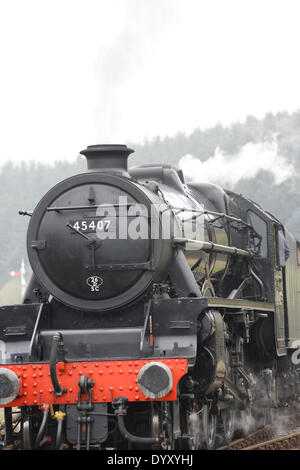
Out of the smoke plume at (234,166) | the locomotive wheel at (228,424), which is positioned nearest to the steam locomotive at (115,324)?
the locomotive wheel at (228,424)

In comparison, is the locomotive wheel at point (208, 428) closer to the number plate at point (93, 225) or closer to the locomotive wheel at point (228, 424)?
the locomotive wheel at point (228, 424)

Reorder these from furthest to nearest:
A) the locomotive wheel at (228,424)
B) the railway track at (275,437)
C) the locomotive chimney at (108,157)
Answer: the locomotive wheel at (228,424), the railway track at (275,437), the locomotive chimney at (108,157)

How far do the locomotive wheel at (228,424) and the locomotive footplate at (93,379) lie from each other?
8.12 ft

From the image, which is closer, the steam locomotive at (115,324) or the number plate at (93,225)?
the steam locomotive at (115,324)

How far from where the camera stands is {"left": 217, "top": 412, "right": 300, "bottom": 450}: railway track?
32.1ft

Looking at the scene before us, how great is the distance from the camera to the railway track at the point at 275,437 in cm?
979

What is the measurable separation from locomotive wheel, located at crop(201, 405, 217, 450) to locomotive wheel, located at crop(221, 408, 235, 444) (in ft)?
1.38

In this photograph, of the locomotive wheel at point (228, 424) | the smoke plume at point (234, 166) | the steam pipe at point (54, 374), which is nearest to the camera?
the steam pipe at point (54, 374)

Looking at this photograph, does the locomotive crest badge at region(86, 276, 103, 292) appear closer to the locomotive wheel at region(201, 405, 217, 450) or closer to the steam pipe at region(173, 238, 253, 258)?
the steam pipe at region(173, 238, 253, 258)

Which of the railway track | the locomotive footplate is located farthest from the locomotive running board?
the railway track

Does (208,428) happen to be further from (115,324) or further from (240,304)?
(115,324)

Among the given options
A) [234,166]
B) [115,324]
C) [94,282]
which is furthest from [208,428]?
[234,166]

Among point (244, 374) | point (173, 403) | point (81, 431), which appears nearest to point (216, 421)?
point (244, 374)

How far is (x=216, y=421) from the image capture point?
9664 millimetres
